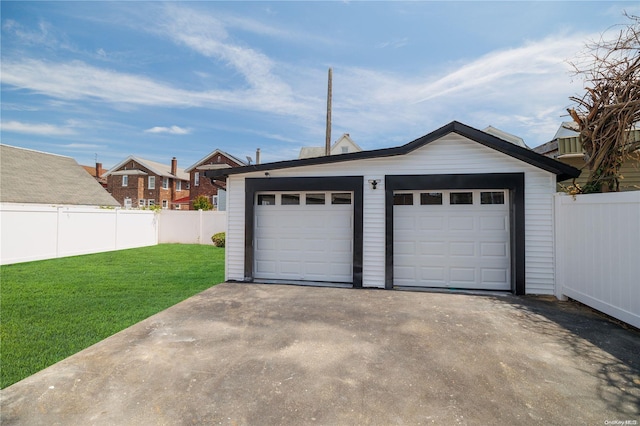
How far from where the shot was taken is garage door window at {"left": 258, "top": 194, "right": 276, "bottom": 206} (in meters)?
7.33

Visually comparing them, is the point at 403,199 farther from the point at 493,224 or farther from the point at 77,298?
the point at 77,298

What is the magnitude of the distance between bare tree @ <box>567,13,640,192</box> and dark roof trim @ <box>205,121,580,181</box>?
499 millimetres

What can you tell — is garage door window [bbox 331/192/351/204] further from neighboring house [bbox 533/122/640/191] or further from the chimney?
the chimney

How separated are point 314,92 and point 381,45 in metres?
5.59

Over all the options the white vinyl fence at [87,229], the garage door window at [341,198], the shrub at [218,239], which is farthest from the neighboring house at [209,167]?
the garage door window at [341,198]

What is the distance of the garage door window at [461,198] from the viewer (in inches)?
249

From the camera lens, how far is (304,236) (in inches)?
277

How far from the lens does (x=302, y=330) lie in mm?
3986

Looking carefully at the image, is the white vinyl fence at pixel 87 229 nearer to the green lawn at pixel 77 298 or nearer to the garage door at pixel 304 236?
the green lawn at pixel 77 298

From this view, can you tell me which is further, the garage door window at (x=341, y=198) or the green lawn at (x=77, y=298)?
the garage door window at (x=341, y=198)

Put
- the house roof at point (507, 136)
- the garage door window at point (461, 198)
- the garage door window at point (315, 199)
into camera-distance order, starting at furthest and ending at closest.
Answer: the house roof at point (507, 136)
the garage door window at point (315, 199)
the garage door window at point (461, 198)

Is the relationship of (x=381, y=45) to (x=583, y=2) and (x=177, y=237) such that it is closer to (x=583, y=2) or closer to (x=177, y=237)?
(x=583, y=2)

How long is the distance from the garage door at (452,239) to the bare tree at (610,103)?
5.28ft

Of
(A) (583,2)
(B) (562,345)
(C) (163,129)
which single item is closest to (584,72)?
(A) (583,2)
